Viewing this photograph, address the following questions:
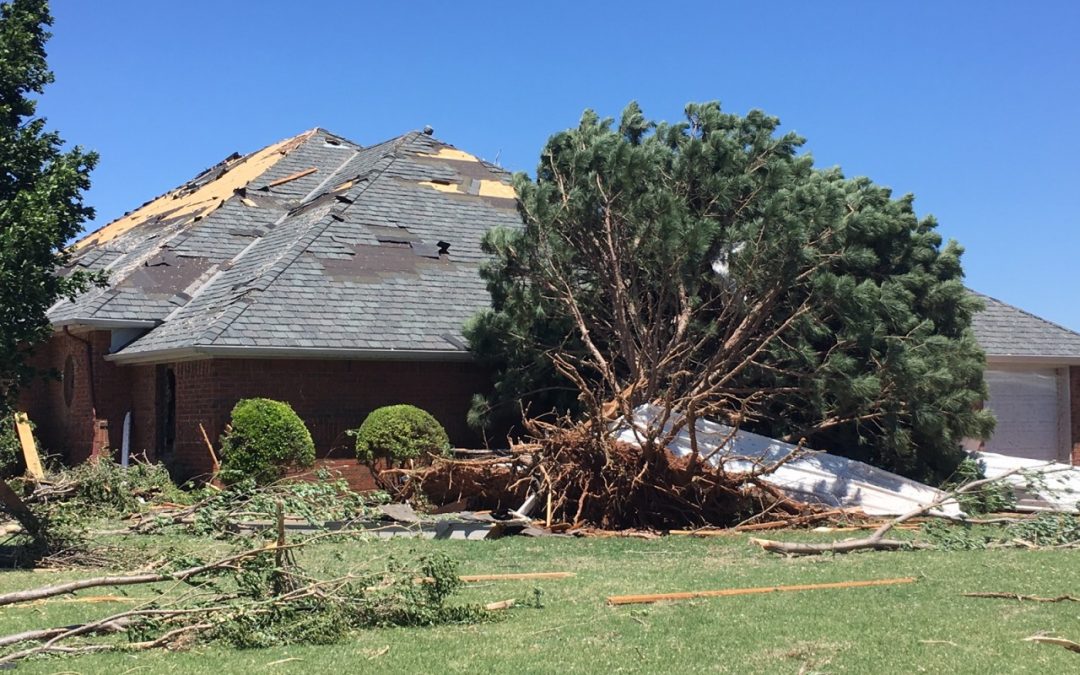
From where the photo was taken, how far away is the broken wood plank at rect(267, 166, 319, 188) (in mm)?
24094

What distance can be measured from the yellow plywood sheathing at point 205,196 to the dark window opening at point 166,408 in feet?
16.5

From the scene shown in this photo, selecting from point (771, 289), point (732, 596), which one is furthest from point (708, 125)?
point (732, 596)

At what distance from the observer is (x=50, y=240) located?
11.1 meters

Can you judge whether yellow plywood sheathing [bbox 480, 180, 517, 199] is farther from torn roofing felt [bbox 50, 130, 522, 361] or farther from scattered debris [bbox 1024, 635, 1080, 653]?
scattered debris [bbox 1024, 635, 1080, 653]

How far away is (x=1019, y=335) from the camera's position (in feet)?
75.3

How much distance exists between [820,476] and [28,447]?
523 inches

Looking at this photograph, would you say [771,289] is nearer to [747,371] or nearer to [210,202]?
[747,371]

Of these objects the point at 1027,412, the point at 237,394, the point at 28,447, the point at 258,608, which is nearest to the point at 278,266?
the point at 237,394

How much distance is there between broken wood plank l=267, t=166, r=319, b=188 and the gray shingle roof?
14634 millimetres

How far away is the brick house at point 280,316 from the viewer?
17.1 m

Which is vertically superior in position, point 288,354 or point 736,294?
point 736,294

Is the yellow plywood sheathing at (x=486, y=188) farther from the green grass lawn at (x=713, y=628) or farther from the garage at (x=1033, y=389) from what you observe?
the green grass lawn at (x=713, y=628)

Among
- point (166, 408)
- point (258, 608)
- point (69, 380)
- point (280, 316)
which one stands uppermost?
point (280, 316)

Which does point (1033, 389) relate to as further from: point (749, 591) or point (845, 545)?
point (749, 591)
